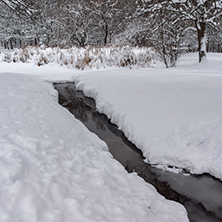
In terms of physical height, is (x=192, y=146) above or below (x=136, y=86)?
below

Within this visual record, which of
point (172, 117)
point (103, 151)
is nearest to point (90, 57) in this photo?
point (172, 117)

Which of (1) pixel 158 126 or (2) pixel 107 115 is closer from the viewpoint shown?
(1) pixel 158 126

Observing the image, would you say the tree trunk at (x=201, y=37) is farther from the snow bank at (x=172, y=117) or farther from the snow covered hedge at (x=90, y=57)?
the snow bank at (x=172, y=117)

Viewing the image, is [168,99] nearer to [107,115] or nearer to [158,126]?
[158,126]

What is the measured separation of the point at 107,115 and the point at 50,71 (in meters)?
4.95

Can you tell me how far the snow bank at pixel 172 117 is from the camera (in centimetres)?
256

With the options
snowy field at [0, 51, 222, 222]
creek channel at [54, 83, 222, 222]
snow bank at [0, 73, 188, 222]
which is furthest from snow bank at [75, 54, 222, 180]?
snow bank at [0, 73, 188, 222]

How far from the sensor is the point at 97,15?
15883 millimetres

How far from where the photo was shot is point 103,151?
2564 millimetres

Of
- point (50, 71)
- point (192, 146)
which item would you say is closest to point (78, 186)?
point (192, 146)

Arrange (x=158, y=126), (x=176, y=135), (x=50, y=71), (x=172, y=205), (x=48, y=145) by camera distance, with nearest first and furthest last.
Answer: (x=172, y=205) → (x=48, y=145) → (x=176, y=135) → (x=158, y=126) → (x=50, y=71)

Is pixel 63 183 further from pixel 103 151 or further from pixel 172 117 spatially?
pixel 172 117

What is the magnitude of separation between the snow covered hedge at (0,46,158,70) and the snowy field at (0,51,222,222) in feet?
13.2

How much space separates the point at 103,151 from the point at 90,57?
6824mm
